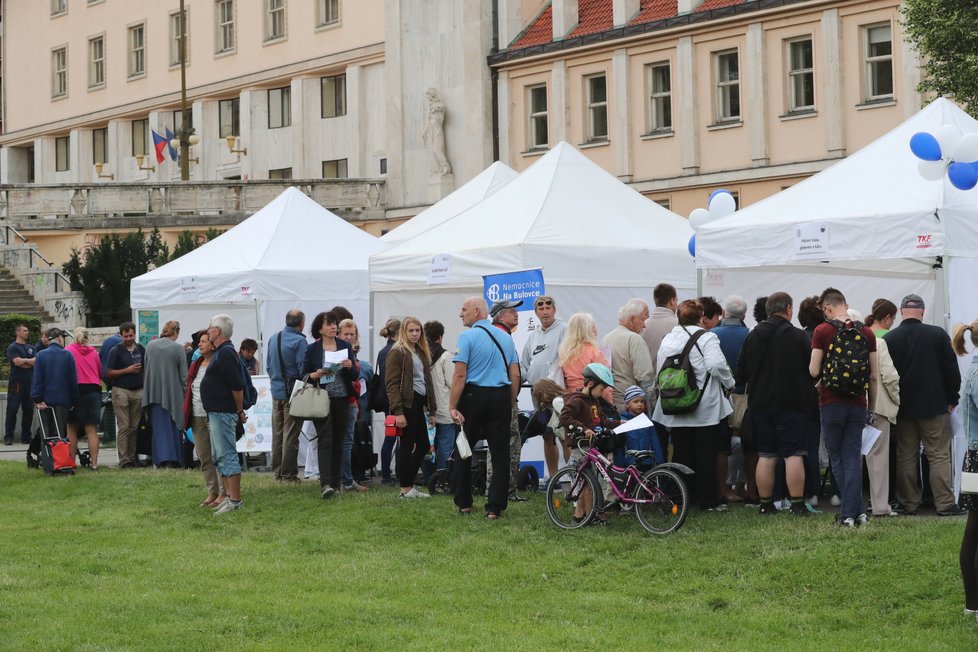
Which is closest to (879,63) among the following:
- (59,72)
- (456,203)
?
(456,203)

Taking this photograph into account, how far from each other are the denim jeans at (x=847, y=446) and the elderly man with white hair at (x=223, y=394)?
17.7ft

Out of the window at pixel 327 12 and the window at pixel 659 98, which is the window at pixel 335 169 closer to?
the window at pixel 327 12

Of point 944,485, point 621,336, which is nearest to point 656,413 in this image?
point 621,336

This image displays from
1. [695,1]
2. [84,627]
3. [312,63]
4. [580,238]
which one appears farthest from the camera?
[312,63]

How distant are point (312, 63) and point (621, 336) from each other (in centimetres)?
3948

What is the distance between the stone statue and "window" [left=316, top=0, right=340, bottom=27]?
24.8 feet

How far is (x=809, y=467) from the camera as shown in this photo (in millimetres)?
13688

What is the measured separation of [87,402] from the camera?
19.9 m

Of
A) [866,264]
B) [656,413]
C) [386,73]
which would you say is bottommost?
[656,413]

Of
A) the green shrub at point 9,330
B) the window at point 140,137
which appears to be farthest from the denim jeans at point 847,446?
the window at point 140,137

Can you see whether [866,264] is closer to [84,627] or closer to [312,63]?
[84,627]

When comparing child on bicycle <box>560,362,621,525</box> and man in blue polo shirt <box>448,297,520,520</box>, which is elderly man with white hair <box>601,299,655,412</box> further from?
man in blue polo shirt <box>448,297,520,520</box>

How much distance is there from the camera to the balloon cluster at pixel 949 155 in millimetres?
13352

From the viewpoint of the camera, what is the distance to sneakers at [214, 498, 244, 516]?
15.3m
